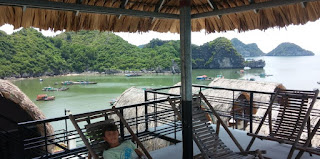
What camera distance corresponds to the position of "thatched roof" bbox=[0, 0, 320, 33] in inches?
93.7

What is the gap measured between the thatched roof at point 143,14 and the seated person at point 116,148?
1.18m

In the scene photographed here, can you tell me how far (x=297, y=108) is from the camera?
307 cm

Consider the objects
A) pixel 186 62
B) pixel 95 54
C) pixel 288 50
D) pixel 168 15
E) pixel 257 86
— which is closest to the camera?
pixel 186 62

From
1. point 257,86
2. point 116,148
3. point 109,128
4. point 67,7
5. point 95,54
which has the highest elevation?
point 95,54

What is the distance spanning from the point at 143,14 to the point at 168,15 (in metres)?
0.35

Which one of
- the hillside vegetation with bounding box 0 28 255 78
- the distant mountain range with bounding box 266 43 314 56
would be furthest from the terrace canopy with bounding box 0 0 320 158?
the distant mountain range with bounding box 266 43 314 56

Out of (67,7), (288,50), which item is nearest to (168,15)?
(67,7)

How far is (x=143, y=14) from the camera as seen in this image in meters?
2.71

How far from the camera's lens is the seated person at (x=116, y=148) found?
2223 millimetres

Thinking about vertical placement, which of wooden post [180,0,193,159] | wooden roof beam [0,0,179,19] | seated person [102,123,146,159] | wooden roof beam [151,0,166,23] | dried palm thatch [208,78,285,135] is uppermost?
wooden roof beam [151,0,166,23]

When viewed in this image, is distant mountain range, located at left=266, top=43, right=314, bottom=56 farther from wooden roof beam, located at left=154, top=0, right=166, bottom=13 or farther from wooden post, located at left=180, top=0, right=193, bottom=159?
wooden post, located at left=180, top=0, right=193, bottom=159

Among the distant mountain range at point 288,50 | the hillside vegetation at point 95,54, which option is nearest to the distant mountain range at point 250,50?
the distant mountain range at point 288,50

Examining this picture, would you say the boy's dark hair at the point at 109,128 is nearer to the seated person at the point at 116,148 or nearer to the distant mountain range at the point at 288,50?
the seated person at the point at 116,148

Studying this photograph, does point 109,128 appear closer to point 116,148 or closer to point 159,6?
point 116,148
